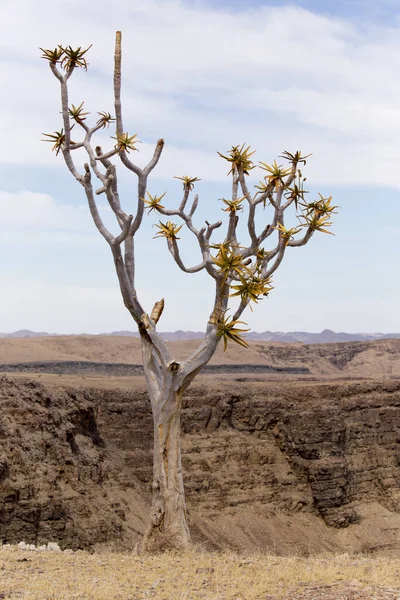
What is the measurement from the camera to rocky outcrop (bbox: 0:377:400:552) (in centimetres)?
2817

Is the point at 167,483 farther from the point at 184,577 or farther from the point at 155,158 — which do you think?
the point at 155,158

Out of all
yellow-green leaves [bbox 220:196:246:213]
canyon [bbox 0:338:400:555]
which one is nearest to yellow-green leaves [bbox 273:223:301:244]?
yellow-green leaves [bbox 220:196:246:213]

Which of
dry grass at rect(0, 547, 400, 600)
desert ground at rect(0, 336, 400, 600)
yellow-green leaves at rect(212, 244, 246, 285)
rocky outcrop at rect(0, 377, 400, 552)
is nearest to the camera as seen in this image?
dry grass at rect(0, 547, 400, 600)

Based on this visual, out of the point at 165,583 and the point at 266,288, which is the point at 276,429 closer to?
the point at 266,288

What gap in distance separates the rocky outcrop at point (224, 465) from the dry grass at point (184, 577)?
11482 millimetres

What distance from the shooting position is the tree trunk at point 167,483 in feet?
58.2

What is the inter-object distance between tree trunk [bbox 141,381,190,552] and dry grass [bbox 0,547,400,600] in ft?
6.71

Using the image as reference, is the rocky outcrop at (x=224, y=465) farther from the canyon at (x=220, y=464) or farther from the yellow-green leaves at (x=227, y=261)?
the yellow-green leaves at (x=227, y=261)

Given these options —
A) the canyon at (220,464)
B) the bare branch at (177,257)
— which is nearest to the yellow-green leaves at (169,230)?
the bare branch at (177,257)

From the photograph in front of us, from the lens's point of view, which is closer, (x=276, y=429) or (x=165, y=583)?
(x=165, y=583)

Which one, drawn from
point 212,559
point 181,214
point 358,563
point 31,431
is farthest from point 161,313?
point 31,431

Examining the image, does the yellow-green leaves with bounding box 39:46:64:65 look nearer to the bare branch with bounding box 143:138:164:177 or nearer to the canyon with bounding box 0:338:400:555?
the bare branch with bounding box 143:138:164:177

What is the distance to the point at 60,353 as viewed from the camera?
89938mm

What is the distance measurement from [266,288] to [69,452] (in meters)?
15.7
